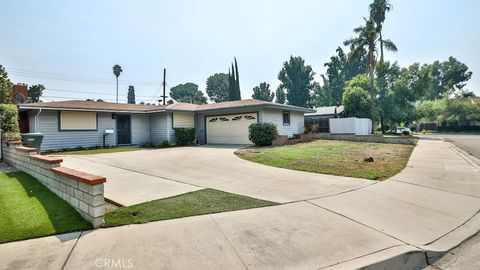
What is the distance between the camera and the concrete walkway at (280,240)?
2.58m

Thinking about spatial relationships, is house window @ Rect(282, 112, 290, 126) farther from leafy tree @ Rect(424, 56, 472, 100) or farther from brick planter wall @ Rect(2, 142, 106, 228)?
leafy tree @ Rect(424, 56, 472, 100)

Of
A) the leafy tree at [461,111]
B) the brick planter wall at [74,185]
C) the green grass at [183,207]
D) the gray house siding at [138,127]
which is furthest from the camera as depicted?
the leafy tree at [461,111]

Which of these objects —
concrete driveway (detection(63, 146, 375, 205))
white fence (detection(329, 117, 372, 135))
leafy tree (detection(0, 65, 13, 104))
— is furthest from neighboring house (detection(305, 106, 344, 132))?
leafy tree (detection(0, 65, 13, 104))

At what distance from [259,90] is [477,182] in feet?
170

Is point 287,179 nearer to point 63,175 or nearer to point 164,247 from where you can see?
point 164,247

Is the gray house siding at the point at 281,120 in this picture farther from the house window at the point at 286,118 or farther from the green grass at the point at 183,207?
the green grass at the point at 183,207

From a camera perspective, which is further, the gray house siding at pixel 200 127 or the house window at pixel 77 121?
the gray house siding at pixel 200 127

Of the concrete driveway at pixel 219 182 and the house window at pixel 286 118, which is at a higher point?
the house window at pixel 286 118

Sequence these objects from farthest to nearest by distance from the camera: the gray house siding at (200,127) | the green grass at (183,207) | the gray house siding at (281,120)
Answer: the gray house siding at (200,127), the gray house siding at (281,120), the green grass at (183,207)

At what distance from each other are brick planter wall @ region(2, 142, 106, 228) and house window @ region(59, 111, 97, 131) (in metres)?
8.54

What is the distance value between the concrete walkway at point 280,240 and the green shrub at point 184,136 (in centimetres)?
1321

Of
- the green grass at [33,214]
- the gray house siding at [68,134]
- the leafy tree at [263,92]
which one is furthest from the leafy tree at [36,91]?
the green grass at [33,214]

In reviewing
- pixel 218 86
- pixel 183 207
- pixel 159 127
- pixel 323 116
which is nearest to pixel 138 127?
pixel 159 127

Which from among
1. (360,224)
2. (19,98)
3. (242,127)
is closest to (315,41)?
(242,127)
